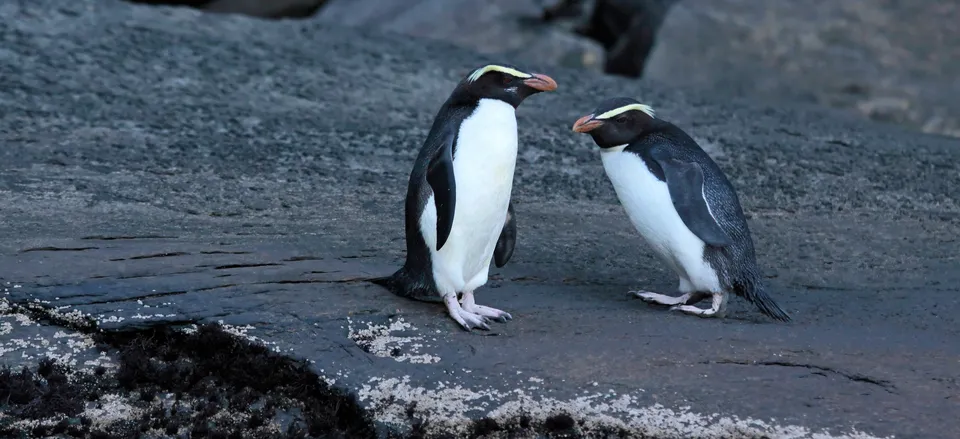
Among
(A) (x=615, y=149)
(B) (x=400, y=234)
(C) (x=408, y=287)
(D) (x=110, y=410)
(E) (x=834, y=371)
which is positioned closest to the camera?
(D) (x=110, y=410)

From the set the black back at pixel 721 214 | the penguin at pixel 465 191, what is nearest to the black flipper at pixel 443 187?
the penguin at pixel 465 191

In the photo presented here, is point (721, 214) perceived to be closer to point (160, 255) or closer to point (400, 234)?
point (400, 234)

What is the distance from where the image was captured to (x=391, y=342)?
4.59 m

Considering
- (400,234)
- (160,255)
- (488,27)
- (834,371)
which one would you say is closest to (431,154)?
(400,234)

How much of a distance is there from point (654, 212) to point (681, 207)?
4.8 inches

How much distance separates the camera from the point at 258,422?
425 centimetres

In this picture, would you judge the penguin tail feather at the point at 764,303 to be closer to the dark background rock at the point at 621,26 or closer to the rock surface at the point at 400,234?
the rock surface at the point at 400,234

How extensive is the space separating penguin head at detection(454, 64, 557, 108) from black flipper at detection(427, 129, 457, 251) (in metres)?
0.25

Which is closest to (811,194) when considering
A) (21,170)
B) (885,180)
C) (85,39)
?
(885,180)

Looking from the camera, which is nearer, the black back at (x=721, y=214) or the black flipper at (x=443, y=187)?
the black flipper at (x=443, y=187)

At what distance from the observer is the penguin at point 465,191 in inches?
189

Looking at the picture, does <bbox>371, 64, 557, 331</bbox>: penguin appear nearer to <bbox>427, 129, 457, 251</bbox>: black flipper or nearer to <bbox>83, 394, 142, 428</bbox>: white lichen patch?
<bbox>427, 129, 457, 251</bbox>: black flipper

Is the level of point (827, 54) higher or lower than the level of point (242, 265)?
higher

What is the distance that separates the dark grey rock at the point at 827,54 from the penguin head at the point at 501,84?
227 inches
